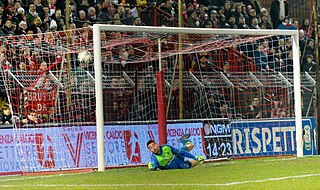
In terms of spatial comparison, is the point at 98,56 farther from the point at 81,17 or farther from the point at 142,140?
the point at 81,17

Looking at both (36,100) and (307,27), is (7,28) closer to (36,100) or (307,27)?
(36,100)

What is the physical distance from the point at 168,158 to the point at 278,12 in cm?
1302

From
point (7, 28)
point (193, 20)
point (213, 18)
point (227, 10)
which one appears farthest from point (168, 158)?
point (227, 10)

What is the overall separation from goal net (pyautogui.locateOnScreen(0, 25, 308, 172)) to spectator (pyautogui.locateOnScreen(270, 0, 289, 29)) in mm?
3130

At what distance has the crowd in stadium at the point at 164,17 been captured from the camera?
72.5 feet

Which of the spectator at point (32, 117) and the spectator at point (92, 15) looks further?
the spectator at point (92, 15)

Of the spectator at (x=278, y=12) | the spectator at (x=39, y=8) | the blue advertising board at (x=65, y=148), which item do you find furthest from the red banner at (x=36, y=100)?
the spectator at (x=278, y=12)

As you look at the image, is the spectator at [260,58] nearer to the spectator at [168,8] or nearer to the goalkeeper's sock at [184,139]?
the spectator at [168,8]

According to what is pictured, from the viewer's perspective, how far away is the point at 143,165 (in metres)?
20.2

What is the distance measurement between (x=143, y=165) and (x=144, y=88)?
3.18 meters

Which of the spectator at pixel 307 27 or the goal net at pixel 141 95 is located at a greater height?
the spectator at pixel 307 27

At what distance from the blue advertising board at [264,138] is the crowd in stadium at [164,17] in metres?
2.13

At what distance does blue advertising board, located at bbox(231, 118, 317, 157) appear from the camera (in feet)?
74.7

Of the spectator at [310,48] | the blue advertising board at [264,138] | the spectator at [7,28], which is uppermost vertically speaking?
the spectator at [7,28]
